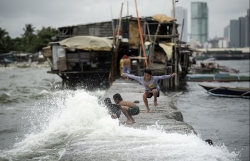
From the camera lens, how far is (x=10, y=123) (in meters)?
11.0

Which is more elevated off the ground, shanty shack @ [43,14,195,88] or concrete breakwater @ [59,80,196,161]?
shanty shack @ [43,14,195,88]

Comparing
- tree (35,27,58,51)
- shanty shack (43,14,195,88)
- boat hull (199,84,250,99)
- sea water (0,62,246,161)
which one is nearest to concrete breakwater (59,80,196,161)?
sea water (0,62,246,161)

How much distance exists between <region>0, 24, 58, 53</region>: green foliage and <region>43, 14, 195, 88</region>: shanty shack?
41.2m

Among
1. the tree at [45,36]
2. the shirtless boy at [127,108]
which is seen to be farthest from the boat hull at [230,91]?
the tree at [45,36]

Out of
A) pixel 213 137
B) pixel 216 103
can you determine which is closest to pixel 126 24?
pixel 216 103

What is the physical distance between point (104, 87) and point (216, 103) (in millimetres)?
7656

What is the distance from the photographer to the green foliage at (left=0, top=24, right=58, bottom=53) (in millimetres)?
63912

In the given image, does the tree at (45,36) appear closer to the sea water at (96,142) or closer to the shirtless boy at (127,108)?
the sea water at (96,142)

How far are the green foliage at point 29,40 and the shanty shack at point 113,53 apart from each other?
1622 inches

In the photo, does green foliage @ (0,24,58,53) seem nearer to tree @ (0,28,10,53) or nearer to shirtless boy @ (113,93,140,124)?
tree @ (0,28,10,53)

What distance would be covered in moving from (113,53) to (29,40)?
191ft

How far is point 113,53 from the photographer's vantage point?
2023 cm

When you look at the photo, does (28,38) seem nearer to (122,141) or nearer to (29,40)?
(29,40)

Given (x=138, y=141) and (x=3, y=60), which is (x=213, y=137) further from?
(x=3, y=60)
